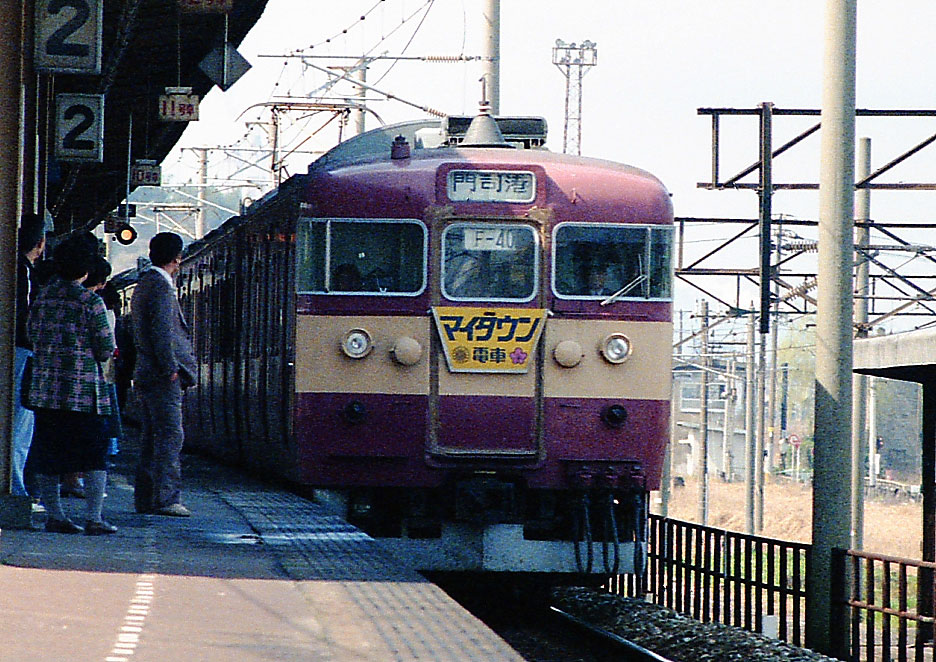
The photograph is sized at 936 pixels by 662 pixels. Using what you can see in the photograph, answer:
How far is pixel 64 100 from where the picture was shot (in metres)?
16.8

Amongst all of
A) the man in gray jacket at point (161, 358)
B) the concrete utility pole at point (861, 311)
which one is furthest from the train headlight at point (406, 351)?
the concrete utility pole at point (861, 311)

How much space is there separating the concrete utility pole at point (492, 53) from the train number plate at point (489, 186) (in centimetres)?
508

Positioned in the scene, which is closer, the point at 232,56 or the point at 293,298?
the point at 293,298

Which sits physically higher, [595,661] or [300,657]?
[300,657]

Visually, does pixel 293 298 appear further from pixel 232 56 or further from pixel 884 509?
pixel 884 509

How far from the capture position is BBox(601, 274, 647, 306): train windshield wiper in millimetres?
10938

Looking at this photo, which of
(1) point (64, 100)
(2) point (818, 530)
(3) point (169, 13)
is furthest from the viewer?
(1) point (64, 100)

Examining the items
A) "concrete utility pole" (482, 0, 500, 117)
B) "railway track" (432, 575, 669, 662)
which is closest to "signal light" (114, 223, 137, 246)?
"concrete utility pole" (482, 0, 500, 117)

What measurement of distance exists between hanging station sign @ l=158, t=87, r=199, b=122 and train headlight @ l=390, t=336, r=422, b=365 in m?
7.71

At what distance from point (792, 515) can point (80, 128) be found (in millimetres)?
51259

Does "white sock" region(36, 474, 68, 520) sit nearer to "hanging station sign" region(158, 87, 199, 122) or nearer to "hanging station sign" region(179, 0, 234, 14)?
"hanging station sign" region(179, 0, 234, 14)

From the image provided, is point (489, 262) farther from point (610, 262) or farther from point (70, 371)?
point (70, 371)

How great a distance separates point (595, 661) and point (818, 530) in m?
2.27

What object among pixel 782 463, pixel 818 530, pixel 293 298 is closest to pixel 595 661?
pixel 818 530
